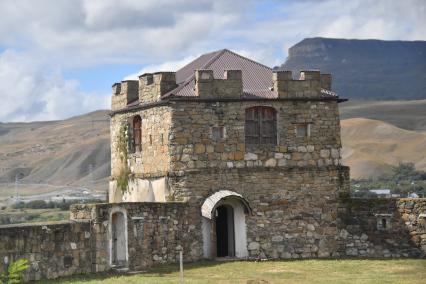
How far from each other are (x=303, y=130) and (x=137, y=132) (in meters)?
5.82

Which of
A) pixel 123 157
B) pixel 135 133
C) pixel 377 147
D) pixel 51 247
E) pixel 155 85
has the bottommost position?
pixel 51 247

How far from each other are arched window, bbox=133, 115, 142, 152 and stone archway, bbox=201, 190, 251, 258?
3.77m

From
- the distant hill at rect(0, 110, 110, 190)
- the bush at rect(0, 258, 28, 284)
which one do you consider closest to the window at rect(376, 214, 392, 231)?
the bush at rect(0, 258, 28, 284)

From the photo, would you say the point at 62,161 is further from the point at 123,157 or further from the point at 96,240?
the point at 96,240

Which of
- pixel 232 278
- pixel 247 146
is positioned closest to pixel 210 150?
pixel 247 146

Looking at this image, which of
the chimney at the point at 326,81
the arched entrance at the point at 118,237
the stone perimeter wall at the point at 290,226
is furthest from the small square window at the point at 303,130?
the arched entrance at the point at 118,237

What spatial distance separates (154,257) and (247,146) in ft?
15.7

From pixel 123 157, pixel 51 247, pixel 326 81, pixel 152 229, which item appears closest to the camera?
pixel 51 247

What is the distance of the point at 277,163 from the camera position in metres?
27.2

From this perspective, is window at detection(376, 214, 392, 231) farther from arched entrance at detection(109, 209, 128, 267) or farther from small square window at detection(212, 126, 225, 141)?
→ arched entrance at detection(109, 209, 128, 267)

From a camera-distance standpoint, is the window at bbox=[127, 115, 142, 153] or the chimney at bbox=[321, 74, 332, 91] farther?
the window at bbox=[127, 115, 142, 153]

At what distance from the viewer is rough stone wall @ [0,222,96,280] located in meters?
21.8

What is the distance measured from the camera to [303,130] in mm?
27578

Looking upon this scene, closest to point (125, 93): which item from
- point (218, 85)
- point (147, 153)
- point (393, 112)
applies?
point (147, 153)
